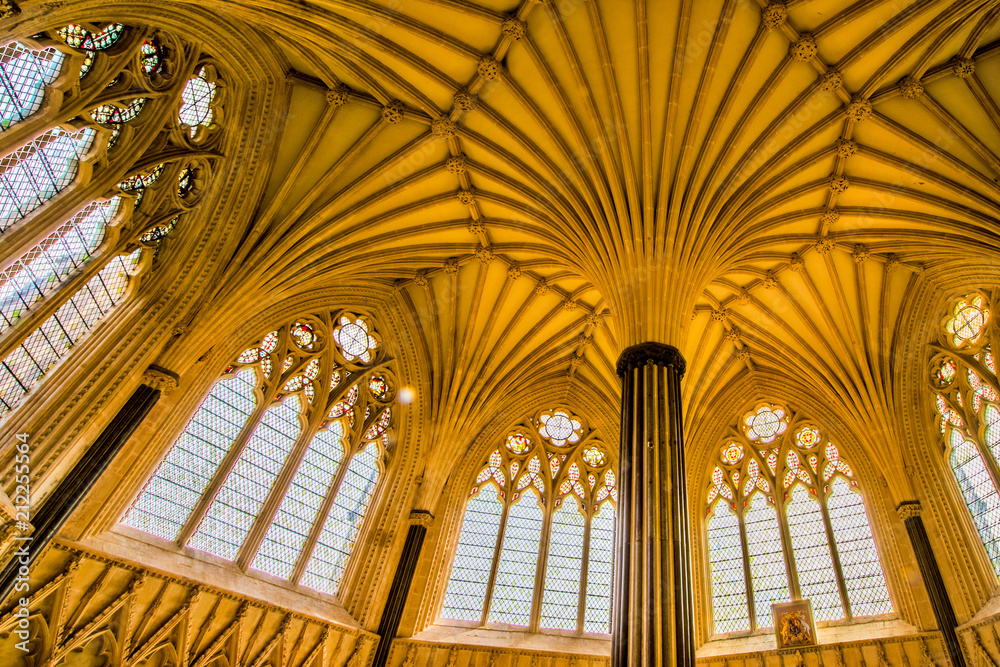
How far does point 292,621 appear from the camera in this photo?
515 inches

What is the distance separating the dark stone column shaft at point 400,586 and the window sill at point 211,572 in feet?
2.10

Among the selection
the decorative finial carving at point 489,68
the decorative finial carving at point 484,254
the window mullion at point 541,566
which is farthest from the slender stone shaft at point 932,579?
the decorative finial carving at point 489,68

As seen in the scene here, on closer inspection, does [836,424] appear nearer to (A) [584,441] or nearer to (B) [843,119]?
(A) [584,441]

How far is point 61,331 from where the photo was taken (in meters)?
11.0

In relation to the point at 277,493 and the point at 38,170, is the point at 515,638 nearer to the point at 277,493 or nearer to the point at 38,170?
the point at 277,493

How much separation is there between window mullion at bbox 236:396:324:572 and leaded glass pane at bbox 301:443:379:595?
60 cm

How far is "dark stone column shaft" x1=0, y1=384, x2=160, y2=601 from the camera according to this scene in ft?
31.2

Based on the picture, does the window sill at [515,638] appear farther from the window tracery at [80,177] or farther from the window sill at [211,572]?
the window tracery at [80,177]

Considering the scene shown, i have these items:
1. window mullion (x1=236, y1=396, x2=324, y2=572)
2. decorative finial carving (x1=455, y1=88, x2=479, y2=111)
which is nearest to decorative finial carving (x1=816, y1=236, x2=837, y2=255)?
decorative finial carving (x1=455, y1=88, x2=479, y2=111)

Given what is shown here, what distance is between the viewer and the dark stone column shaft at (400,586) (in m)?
14.1

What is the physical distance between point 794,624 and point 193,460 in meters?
12.5

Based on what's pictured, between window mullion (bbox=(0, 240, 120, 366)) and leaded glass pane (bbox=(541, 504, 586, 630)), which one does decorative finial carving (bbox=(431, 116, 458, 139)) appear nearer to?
window mullion (bbox=(0, 240, 120, 366))

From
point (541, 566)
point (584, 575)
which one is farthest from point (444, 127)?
point (584, 575)

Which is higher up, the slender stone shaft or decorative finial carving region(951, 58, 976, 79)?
decorative finial carving region(951, 58, 976, 79)
